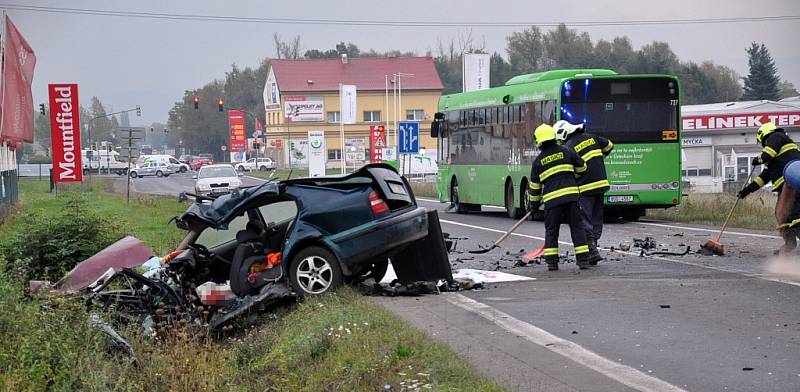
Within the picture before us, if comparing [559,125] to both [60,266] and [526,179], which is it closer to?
[60,266]

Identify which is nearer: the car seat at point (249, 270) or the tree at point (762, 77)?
the car seat at point (249, 270)

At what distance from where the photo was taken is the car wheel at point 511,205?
87.8 ft

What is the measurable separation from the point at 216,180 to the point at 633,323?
1618 inches

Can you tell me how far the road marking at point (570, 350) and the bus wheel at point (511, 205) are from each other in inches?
611

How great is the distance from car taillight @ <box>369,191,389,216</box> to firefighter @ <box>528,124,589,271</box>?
3128 mm

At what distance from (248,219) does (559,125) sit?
17.8ft

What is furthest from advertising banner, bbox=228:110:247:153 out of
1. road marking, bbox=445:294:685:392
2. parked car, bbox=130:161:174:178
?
road marking, bbox=445:294:685:392

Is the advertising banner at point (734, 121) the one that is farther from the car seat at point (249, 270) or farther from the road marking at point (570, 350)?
the road marking at point (570, 350)

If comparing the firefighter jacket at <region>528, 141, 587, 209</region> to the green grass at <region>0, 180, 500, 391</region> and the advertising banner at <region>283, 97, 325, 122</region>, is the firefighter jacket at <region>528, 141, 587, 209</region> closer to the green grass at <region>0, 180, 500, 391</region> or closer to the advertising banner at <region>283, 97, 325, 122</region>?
the green grass at <region>0, 180, 500, 391</region>

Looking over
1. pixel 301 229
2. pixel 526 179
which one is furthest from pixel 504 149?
pixel 301 229

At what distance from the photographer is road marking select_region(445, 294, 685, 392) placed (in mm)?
7074

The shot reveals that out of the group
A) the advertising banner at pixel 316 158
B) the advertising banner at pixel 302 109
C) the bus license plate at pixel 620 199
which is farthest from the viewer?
the advertising banner at pixel 302 109

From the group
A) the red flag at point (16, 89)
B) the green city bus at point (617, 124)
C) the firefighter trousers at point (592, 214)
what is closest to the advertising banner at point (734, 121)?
the red flag at point (16, 89)

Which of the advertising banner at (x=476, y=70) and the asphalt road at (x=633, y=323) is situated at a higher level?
the advertising banner at (x=476, y=70)
